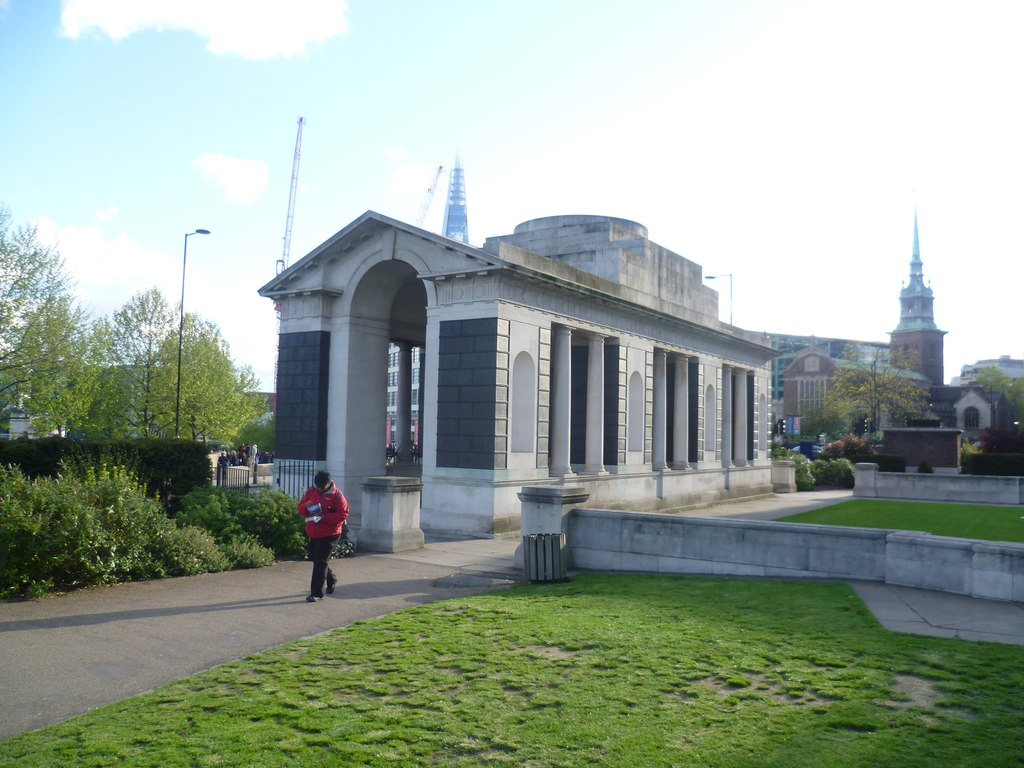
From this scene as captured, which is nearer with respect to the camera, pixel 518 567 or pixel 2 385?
pixel 518 567

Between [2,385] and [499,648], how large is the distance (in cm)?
3793

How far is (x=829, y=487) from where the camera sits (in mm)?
48406

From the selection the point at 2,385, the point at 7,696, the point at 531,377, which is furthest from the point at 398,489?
the point at 2,385

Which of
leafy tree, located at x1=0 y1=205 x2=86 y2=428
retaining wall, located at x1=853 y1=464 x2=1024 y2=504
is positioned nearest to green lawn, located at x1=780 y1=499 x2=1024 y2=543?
retaining wall, located at x1=853 y1=464 x2=1024 y2=504

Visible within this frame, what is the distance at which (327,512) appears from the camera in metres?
13.0

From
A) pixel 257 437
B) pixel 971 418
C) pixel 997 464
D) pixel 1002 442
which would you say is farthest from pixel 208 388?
pixel 971 418

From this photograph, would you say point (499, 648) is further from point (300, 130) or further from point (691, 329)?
point (300, 130)

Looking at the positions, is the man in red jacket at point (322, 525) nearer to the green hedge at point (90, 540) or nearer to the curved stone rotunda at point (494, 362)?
the green hedge at point (90, 540)

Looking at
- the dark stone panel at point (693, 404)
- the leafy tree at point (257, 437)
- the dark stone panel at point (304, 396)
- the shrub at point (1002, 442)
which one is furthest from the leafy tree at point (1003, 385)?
the dark stone panel at point (304, 396)

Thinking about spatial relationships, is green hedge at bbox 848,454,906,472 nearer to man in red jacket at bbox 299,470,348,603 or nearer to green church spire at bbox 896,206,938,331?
man in red jacket at bbox 299,470,348,603

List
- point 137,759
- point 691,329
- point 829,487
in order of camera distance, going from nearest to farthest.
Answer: point 137,759
point 691,329
point 829,487

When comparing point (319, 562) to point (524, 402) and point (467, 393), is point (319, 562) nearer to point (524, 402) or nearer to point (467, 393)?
point (467, 393)

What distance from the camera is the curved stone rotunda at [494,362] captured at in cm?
2161

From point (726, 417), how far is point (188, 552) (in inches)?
1092
